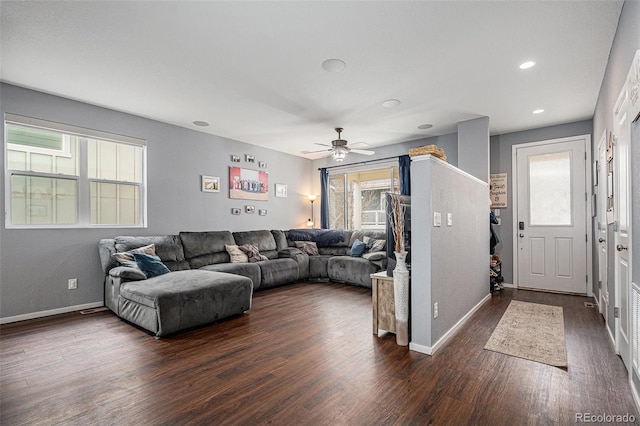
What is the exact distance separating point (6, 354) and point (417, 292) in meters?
3.67

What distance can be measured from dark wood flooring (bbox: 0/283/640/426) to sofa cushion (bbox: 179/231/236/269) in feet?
5.28

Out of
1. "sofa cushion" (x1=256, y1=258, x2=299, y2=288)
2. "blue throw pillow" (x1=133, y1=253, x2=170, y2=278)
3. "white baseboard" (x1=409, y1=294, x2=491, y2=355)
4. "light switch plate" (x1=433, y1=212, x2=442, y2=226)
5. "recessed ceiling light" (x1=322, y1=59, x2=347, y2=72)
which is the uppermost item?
"recessed ceiling light" (x1=322, y1=59, x2=347, y2=72)

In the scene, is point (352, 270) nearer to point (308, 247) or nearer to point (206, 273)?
point (308, 247)

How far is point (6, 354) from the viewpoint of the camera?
271cm

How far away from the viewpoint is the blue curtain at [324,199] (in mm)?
7438

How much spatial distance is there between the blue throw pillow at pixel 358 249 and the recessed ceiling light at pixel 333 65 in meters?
3.46

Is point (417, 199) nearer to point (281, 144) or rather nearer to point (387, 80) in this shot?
point (387, 80)

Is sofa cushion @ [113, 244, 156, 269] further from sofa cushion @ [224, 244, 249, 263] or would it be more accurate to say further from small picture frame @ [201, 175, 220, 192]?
small picture frame @ [201, 175, 220, 192]

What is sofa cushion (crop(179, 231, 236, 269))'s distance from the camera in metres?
4.92

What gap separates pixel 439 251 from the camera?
9.26 feet

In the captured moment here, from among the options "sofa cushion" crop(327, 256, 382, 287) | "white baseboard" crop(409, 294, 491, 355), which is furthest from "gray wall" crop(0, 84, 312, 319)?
"white baseboard" crop(409, 294, 491, 355)

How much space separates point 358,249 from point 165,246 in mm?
3299

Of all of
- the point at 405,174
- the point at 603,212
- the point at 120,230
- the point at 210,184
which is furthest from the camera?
the point at 405,174

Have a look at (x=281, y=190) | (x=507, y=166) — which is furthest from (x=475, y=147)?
(x=281, y=190)
